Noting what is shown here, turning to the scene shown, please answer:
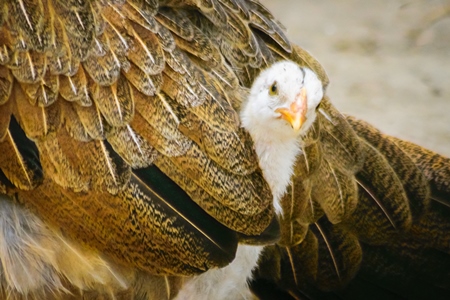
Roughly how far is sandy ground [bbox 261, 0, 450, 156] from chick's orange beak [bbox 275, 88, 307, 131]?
1996 mm

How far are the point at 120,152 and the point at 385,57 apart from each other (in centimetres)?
320

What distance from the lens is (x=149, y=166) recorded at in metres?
1.79

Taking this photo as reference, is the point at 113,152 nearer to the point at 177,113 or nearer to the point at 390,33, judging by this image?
the point at 177,113

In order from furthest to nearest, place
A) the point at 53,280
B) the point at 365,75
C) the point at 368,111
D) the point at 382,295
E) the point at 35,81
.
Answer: the point at 365,75
the point at 368,111
the point at 382,295
the point at 53,280
the point at 35,81

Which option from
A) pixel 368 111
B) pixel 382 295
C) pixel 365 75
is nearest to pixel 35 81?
pixel 382 295

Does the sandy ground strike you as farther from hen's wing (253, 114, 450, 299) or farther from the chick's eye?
the chick's eye

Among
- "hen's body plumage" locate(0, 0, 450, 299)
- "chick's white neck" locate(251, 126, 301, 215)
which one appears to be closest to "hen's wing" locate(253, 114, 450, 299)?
"chick's white neck" locate(251, 126, 301, 215)

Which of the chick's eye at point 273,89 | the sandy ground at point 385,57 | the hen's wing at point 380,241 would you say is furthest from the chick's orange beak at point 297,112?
the sandy ground at point 385,57

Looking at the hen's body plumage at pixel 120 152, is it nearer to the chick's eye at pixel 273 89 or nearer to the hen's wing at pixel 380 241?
the chick's eye at pixel 273 89

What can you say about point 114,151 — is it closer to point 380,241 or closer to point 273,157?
point 273,157

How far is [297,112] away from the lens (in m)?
1.88

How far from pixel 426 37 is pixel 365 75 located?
0.62 metres

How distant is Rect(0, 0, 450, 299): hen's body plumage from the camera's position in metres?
1.77

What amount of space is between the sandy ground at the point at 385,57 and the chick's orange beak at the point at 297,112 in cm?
200
